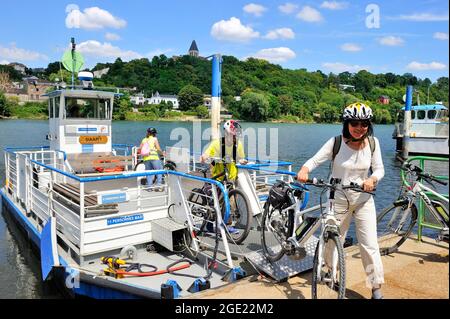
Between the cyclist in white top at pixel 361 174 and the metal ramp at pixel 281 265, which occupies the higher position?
the cyclist in white top at pixel 361 174

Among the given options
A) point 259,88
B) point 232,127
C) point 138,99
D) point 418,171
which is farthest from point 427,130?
Answer: point 138,99

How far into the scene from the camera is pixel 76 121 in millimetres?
11586

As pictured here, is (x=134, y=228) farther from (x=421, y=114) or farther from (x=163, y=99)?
(x=163, y=99)

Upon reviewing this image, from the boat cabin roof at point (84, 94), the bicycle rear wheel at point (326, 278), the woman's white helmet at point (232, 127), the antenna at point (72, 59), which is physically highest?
the antenna at point (72, 59)

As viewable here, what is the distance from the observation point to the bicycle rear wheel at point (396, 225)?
18.8ft

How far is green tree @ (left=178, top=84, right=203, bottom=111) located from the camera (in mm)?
113375

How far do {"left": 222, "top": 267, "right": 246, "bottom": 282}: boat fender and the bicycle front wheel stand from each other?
711 mm

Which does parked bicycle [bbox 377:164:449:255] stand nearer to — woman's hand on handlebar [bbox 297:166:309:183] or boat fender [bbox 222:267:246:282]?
boat fender [bbox 222:267:246:282]

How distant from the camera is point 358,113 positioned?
3.86 m

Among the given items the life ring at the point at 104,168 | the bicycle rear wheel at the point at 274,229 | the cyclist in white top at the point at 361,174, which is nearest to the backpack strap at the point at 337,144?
the cyclist in white top at the point at 361,174

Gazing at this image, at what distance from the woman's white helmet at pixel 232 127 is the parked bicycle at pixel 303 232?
1.62 metres

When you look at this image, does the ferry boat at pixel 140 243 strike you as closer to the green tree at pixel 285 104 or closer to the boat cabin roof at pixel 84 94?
the boat cabin roof at pixel 84 94

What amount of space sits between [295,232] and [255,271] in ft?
3.55

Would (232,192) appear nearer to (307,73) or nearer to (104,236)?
(104,236)
